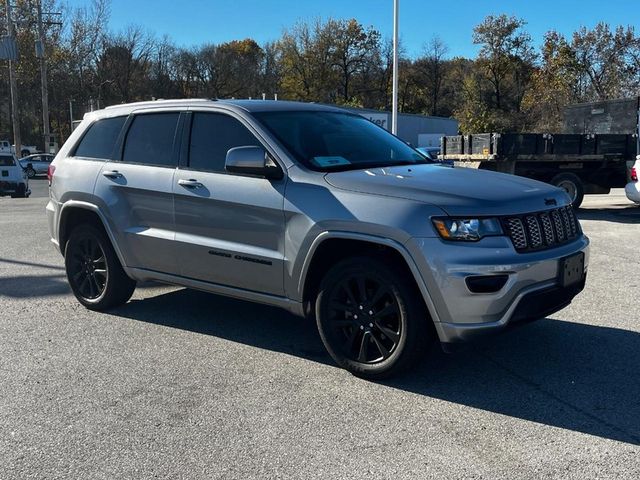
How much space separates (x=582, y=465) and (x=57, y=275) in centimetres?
649

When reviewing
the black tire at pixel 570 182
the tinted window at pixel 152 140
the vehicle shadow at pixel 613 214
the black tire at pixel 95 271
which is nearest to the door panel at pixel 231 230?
the tinted window at pixel 152 140

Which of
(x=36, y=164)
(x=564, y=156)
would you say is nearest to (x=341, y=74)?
(x=36, y=164)

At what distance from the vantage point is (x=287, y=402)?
390 centimetres

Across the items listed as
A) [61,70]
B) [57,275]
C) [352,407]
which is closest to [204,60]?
[61,70]

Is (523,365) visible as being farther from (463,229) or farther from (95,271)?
(95,271)

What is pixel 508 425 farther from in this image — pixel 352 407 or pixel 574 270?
pixel 574 270

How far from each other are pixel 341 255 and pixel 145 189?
1906mm

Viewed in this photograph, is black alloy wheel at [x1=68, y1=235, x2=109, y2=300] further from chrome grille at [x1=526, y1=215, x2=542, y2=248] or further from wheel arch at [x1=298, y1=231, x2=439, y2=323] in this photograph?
chrome grille at [x1=526, y1=215, x2=542, y2=248]

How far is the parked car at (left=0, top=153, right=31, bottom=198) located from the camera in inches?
925

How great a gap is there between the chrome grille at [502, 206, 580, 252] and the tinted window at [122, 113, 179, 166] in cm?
277

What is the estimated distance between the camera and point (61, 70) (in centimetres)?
5728

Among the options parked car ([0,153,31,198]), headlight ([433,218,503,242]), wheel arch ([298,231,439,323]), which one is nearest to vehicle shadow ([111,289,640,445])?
wheel arch ([298,231,439,323])

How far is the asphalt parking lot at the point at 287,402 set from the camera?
3170 mm

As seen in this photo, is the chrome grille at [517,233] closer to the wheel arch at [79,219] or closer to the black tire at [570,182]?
the wheel arch at [79,219]
